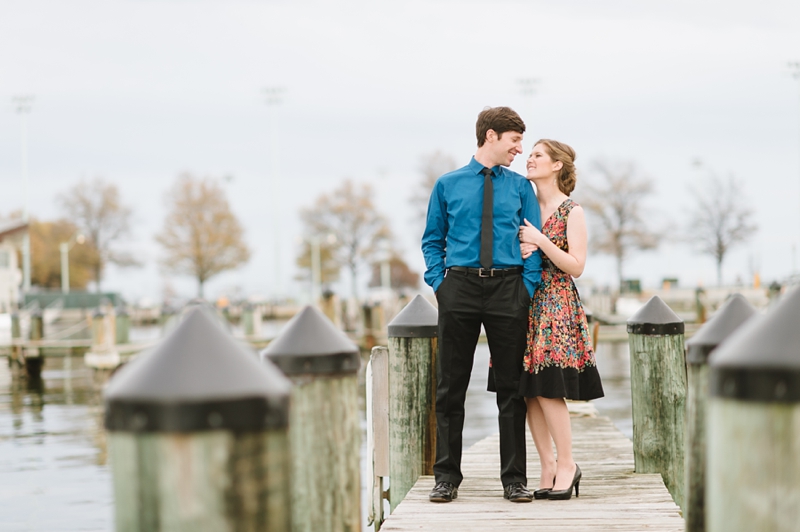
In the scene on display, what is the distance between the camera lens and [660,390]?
5.41m

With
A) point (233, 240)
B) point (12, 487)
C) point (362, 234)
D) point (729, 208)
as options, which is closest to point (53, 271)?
point (233, 240)

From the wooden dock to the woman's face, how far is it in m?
1.74

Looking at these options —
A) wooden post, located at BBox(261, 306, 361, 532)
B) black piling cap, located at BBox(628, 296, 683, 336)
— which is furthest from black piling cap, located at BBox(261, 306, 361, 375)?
black piling cap, located at BBox(628, 296, 683, 336)

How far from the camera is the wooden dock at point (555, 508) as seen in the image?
4270mm

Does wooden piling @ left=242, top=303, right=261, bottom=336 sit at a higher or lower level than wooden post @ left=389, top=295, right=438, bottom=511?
lower

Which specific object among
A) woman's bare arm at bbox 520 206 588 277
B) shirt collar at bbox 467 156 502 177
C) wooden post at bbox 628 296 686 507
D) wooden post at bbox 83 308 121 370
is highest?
shirt collar at bbox 467 156 502 177

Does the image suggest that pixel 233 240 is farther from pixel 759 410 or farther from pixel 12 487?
pixel 759 410

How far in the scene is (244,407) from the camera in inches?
71.2

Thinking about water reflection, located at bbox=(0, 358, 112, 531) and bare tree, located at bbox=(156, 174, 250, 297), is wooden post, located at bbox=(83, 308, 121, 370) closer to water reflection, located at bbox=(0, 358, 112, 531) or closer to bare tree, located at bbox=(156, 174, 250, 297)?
water reflection, located at bbox=(0, 358, 112, 531)

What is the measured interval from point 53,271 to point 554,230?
7584 cm

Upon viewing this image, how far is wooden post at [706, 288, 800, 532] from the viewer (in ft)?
A: 6.08

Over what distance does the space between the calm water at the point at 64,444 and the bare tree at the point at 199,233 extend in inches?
1851

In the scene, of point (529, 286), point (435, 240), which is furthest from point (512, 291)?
point (435, 240)

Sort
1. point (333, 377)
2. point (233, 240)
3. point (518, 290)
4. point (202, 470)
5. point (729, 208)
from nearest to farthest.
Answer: point (202, 470) → point (333, 377) → point (518, 290) → point (729, 208) → point (233, 240)
